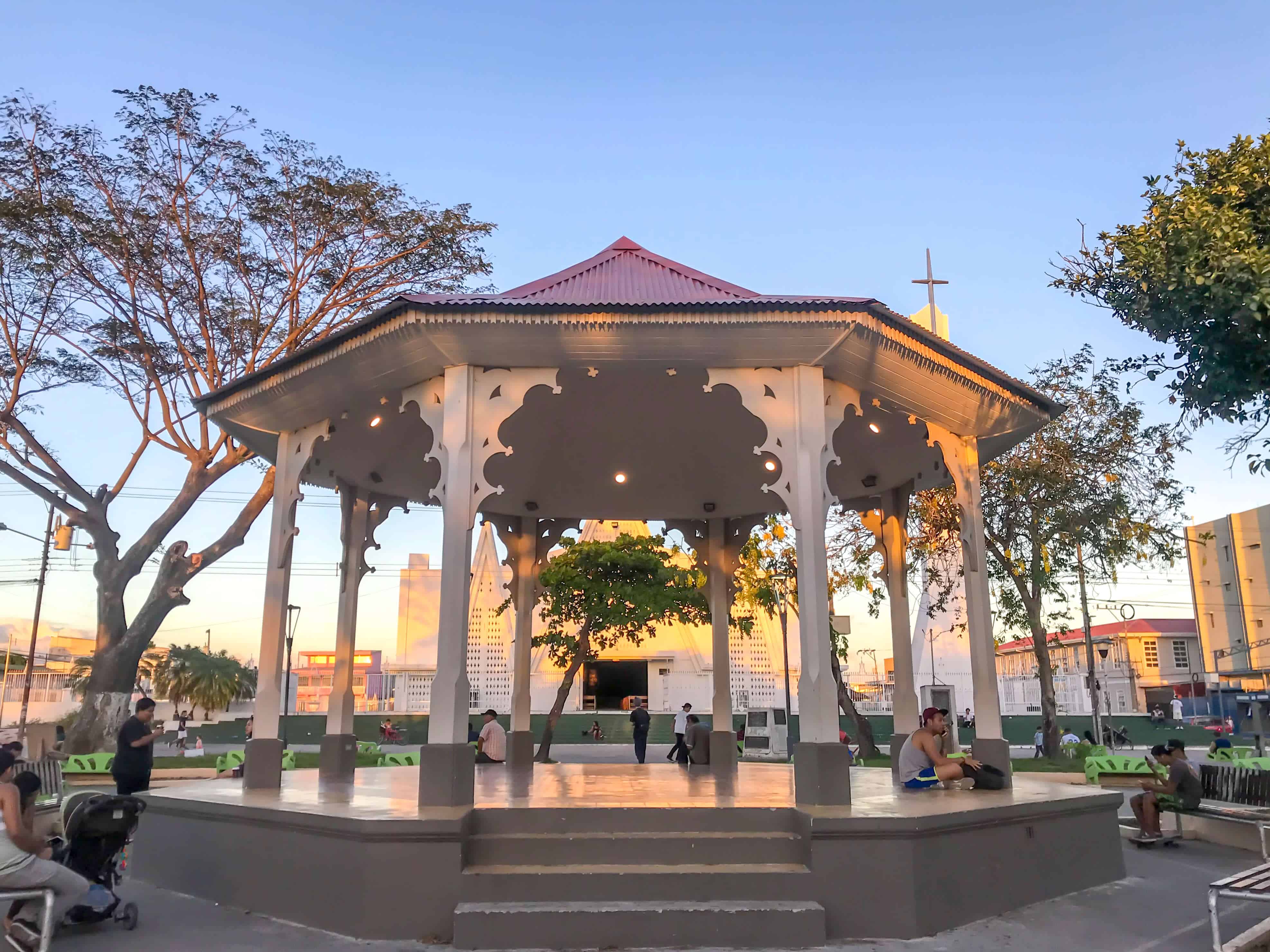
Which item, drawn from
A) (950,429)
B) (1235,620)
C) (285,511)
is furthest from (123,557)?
(1235,620)

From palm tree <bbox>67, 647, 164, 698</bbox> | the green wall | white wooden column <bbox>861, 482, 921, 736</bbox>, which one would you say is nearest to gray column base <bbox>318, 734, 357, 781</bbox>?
white wooden column <bbox>861, 482, 921, 736</bbox>

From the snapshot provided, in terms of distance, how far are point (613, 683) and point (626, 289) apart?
39.3 m

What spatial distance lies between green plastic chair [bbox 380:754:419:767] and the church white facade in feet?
63.4

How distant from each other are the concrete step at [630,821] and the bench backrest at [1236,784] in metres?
6.78

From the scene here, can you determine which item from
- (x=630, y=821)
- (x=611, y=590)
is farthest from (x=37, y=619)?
(x=630, y=821)

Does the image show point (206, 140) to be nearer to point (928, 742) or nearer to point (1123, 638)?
point (928, 742)

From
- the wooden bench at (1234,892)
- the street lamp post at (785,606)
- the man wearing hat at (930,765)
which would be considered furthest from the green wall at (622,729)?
the wooden bench at (1234,892)

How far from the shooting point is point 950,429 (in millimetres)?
10383

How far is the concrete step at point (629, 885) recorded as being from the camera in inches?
263

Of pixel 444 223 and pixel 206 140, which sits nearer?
pixel 206 140

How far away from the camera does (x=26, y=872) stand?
572 cm

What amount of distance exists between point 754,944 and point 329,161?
73.9 ft

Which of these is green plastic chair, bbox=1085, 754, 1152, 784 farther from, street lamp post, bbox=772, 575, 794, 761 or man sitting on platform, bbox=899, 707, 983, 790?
man sitting on platform, bbox=899, 707, 983, 790

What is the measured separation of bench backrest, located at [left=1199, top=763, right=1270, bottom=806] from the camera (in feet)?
34.6
